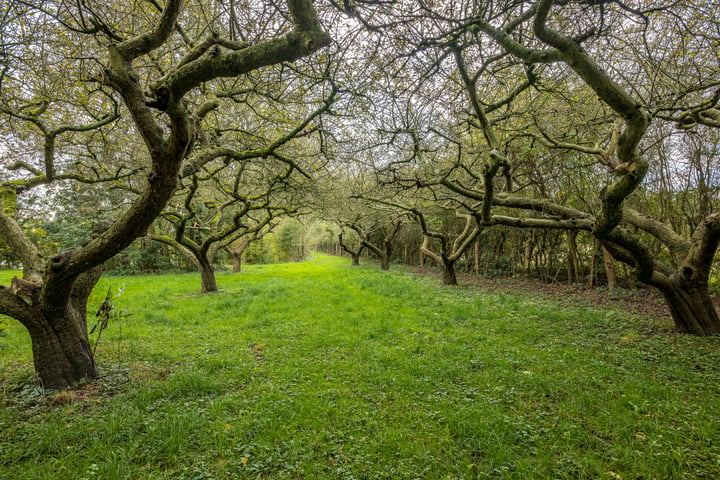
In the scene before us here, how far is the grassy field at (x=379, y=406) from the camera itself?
8.77 feet

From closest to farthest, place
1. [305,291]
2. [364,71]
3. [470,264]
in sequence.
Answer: [364,71], [305,291], [470,264]

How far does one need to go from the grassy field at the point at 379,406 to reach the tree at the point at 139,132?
55 cm

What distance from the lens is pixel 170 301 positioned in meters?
10.0

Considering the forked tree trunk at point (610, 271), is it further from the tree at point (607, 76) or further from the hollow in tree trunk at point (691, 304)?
the hollow in tree trunk at point (691, 304)

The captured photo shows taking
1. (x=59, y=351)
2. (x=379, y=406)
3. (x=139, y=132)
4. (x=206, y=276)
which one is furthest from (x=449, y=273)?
(x=59, y=351)

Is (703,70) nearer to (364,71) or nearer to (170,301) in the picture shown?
(364,71)

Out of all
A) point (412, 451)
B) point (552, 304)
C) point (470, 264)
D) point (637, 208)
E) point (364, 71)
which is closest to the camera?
point (412, 451)

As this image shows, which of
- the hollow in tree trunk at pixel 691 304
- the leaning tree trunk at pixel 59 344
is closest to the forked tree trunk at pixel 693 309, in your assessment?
the hollow in tree trunk at pixel 691 304

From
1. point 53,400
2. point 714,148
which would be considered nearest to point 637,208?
point 714,148

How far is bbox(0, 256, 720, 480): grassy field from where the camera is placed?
2.67 metres

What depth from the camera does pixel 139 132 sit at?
12.8ft

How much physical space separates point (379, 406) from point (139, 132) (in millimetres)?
4469

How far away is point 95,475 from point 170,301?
8.46 metres

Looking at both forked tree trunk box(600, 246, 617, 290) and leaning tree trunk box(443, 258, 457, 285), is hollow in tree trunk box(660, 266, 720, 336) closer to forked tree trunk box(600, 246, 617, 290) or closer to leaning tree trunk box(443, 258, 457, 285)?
forked tree trunk box(600, 246, 617, 290)
